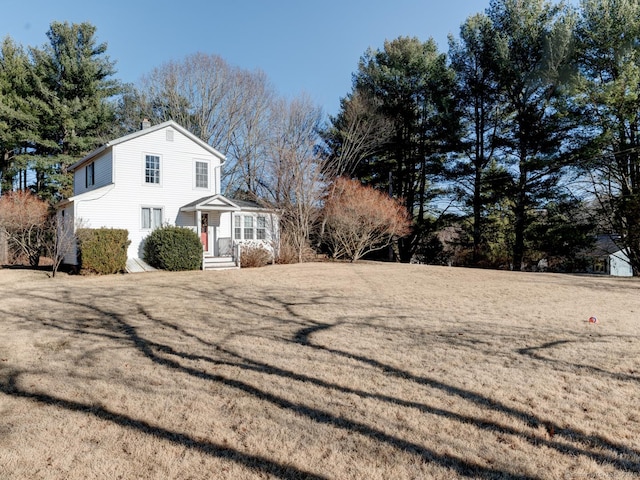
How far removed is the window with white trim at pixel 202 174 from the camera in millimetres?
19225

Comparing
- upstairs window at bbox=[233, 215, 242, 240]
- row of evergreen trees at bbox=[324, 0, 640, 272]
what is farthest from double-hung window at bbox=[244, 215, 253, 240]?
row of evergreen trees at bbox=[324, 0, 640, 272]

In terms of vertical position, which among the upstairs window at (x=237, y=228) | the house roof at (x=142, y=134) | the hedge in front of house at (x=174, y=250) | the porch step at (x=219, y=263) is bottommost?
the porch step at (x=219, y=263)

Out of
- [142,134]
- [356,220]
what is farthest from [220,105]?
[356,220]

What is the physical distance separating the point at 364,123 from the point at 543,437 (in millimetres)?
25804

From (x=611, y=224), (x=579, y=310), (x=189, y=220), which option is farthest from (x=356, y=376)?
(x=611, y=224)

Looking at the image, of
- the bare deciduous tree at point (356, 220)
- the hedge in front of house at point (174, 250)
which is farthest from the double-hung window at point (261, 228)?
the hedge in front of house at point (174, 250)

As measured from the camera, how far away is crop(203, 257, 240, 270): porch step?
16.8 m

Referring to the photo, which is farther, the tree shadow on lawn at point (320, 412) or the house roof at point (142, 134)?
the house roof at point (142, 134)

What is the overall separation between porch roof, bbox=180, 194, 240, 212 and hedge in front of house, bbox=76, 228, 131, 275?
353cm

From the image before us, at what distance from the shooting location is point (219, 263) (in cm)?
1720

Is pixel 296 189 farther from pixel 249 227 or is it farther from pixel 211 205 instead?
pixel 211 205

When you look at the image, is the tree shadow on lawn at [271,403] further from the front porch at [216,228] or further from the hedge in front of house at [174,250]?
the front porch at [216,228]

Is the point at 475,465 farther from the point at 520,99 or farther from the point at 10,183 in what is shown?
the point at 10,183

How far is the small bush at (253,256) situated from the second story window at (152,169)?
5260mm
